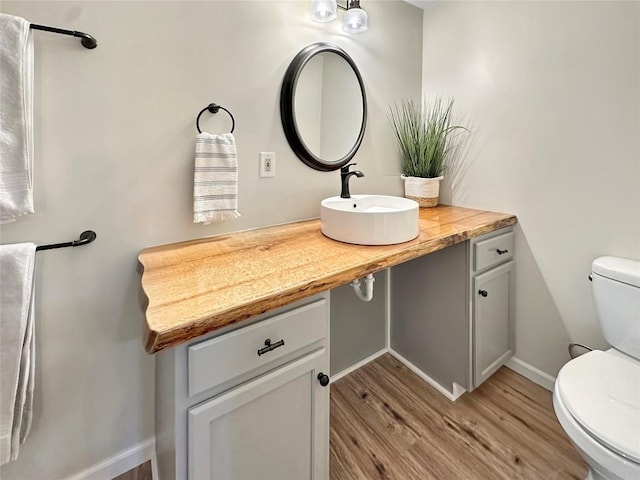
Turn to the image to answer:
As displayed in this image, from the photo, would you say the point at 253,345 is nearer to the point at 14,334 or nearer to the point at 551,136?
the point at 14,334

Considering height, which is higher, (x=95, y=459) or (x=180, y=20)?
(x=180, y=20)

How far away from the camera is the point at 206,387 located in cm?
74

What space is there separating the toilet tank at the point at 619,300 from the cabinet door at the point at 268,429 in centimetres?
116

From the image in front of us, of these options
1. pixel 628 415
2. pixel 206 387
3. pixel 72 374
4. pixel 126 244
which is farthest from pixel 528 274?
pixel 72 374

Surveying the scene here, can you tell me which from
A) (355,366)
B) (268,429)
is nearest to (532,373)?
(355,366)

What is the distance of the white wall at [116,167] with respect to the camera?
3.14 feet

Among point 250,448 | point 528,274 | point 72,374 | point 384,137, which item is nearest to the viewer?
point 250,448

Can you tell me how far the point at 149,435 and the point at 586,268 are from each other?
2008mm

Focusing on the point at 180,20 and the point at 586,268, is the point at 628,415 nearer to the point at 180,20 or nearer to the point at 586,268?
the point at 586,268

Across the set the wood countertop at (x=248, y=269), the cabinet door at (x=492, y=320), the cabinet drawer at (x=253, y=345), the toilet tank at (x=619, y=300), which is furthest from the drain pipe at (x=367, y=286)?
the toilet tank at (x=619, y=300)

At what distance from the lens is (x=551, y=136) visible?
1.47m

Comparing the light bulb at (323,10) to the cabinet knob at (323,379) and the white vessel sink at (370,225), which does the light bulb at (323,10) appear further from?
the cabinet knob at (323,379)

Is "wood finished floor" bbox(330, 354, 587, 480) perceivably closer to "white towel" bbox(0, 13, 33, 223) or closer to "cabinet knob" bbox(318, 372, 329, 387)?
"cabinet knob" bbox(318, 372, 329, 387)

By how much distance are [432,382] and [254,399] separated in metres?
1.20
